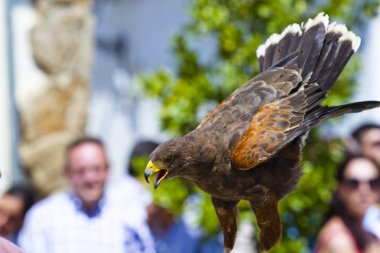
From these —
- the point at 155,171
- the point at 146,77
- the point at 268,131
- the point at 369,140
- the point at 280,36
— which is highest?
the point at 280,36

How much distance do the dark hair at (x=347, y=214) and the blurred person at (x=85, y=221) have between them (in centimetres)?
118

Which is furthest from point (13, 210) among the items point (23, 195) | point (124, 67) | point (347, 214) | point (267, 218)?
point (124, 67)

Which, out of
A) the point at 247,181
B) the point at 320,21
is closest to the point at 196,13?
the point at 320,21

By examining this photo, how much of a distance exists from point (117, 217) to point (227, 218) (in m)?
2.02

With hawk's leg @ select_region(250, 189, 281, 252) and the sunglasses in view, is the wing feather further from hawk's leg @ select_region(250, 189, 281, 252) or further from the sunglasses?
the sunglasses

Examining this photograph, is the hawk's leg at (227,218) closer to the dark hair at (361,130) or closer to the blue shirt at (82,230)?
the blue shirt at (82,230)

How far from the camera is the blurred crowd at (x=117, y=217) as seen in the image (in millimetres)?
7551

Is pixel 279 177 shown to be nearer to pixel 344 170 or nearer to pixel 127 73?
pixel 344 170

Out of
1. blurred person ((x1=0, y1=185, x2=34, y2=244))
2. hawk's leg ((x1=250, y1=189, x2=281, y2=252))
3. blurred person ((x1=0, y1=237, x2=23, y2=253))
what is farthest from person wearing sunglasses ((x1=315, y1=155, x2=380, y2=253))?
blurred person ((x1=0, y1=237, x2=23, y2=253))

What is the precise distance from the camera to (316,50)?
6.13 metres

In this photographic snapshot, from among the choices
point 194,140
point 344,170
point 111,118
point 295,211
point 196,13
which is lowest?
point 111,118

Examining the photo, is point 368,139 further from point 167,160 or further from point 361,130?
point 167,160

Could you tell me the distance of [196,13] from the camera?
8.62 metres

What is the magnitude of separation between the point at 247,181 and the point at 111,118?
6.92 m
